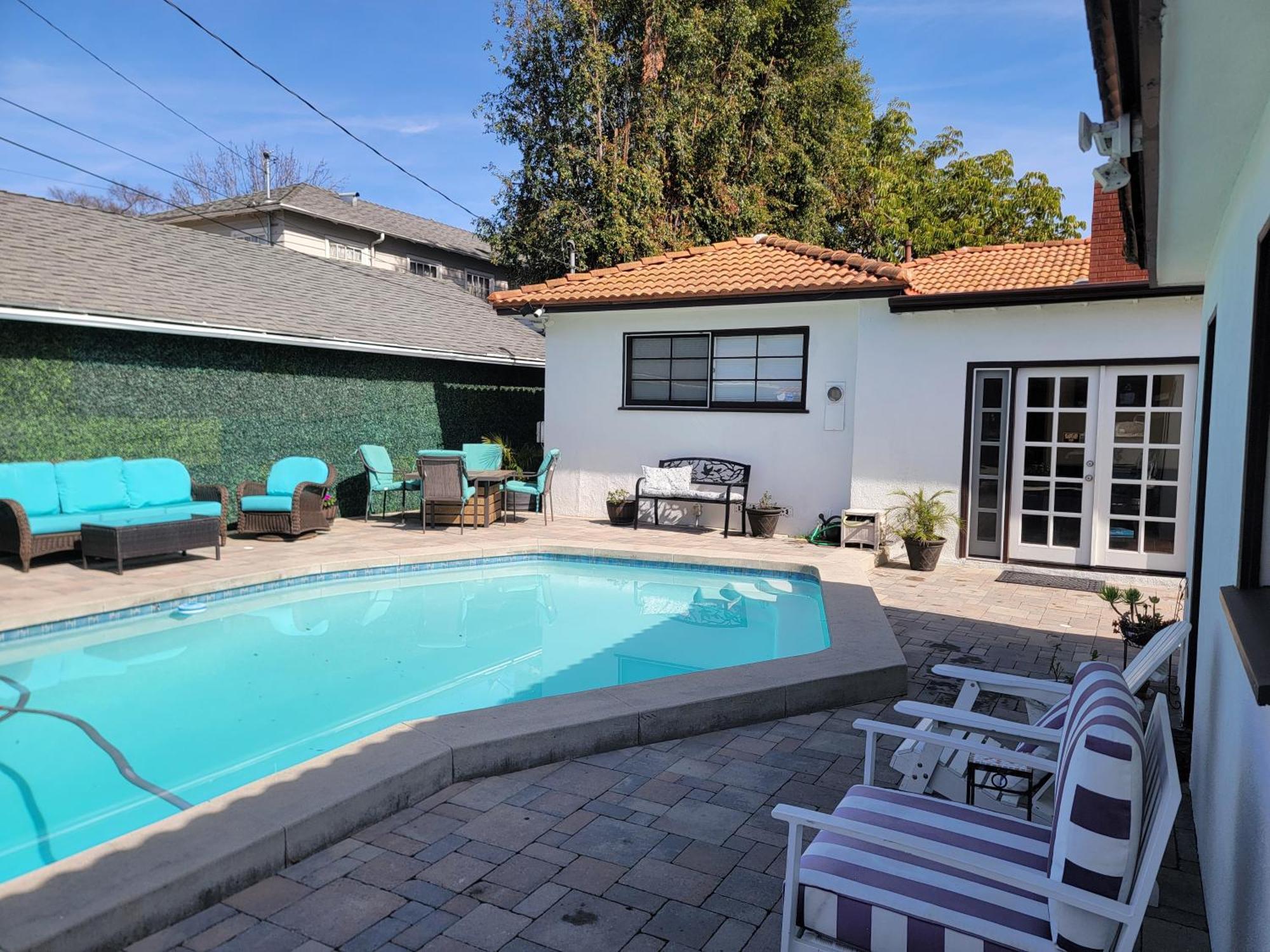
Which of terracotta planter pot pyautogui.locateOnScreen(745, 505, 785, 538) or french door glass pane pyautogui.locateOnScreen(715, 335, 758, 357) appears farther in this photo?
french door glass pane pyautogui.locateOnScreen(715, 335, 758, 357)

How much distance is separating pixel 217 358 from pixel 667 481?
236 inches

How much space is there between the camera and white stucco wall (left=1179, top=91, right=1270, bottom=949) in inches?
77.7

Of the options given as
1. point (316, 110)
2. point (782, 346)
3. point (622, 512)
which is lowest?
point (622, 512)

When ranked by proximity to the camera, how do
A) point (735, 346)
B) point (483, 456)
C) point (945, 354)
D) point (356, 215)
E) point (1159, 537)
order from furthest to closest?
point (356, 215) < point (483, 456) < point (735, 346) < point (945, 354) < point (1159, 537)

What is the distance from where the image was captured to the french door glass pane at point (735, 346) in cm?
1177

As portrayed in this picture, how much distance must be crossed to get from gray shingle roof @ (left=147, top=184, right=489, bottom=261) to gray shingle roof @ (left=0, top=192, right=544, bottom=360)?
6.61 m

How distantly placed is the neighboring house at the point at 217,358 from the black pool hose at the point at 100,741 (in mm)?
4216

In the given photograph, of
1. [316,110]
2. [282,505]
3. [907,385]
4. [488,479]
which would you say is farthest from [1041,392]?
[316,110]

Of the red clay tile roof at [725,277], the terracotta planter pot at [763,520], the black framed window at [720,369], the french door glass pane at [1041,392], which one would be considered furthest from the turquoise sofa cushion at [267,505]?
the french door glass pane at [1041,392]

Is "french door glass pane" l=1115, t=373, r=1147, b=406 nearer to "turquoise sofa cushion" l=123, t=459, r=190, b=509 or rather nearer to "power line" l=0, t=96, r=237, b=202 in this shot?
"turquoise sofa cushion" l=123, t=459, r=190, b=509

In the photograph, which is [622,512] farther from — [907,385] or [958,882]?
[958,882]

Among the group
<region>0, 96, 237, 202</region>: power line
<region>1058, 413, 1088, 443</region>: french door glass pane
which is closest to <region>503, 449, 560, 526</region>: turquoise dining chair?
<region>1058, 413, 1088, 443</region>: french door glass pane

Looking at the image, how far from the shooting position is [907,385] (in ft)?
33.2

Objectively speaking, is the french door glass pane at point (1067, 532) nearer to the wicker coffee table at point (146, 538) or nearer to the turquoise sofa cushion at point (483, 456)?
the turquoise sofa cushion at point (483, 456)
